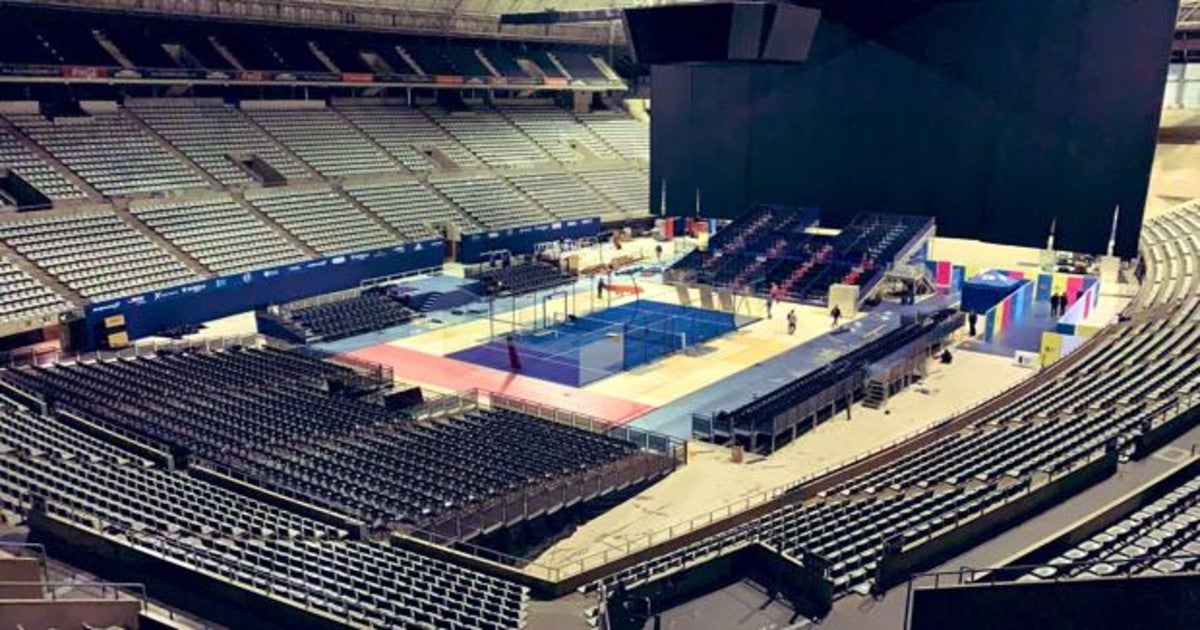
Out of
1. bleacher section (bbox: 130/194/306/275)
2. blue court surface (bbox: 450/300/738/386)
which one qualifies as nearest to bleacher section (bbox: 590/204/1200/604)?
blue court surface (bbox: 450/300/738/386)

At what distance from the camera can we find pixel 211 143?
1885 inches

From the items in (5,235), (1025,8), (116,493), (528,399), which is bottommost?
(528,399)

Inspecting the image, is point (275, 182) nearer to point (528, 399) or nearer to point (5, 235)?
point (5, 235)

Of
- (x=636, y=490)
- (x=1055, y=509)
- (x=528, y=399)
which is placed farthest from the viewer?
(x=528, y=399)

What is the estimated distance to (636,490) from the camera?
70.6 ft

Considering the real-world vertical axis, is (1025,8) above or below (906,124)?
above

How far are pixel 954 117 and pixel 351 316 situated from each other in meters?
24.3

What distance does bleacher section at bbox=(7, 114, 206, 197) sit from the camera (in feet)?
137

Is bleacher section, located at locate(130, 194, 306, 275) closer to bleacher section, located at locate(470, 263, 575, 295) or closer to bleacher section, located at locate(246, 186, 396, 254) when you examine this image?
bleacher section, located at locate(246, 186, 396, 254)

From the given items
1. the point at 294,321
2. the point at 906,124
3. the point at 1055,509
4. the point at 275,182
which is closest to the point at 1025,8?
the point at 906,124

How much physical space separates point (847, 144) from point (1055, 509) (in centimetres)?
2360

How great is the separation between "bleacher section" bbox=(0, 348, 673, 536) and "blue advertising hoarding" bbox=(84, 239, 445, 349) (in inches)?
235

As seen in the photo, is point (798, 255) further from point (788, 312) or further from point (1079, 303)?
point (1079, 303)

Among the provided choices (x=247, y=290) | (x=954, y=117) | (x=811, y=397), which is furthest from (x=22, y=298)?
(x=954, y=117)
